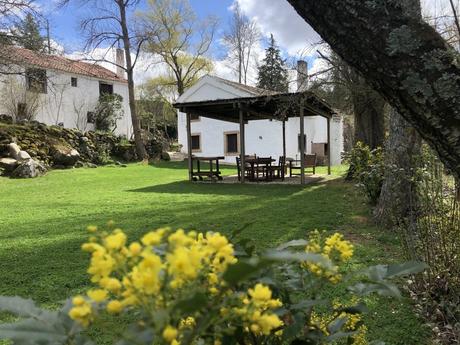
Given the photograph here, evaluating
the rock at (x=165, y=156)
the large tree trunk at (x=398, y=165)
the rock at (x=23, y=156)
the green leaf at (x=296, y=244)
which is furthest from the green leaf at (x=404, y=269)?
the rock at (x=165, y=156)

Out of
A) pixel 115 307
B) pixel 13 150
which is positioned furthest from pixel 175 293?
pixel 13 150

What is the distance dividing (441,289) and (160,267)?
10.7 ft

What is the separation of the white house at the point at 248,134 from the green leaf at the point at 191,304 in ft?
77.5

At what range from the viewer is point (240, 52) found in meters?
39.2

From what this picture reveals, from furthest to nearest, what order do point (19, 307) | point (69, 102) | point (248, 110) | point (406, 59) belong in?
point (69, 102) < point (248, 110) < point (406, 59) < point (19, 307)

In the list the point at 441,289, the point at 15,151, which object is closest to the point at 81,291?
the point at 441,289

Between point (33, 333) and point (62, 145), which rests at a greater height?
point (62, 145)

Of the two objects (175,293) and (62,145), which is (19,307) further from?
(62,145)

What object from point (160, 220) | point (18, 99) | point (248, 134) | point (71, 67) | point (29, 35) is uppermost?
point (71, 67)

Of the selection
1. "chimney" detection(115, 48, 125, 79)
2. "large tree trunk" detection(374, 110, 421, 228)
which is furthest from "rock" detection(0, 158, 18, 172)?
"chimney" detection(115, 48, 125, 79)

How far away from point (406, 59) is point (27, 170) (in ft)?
53.1

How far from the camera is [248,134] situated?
2659 cm

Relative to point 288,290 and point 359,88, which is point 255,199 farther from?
point 288,290

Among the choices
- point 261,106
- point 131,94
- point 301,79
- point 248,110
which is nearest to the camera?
point 301,79
